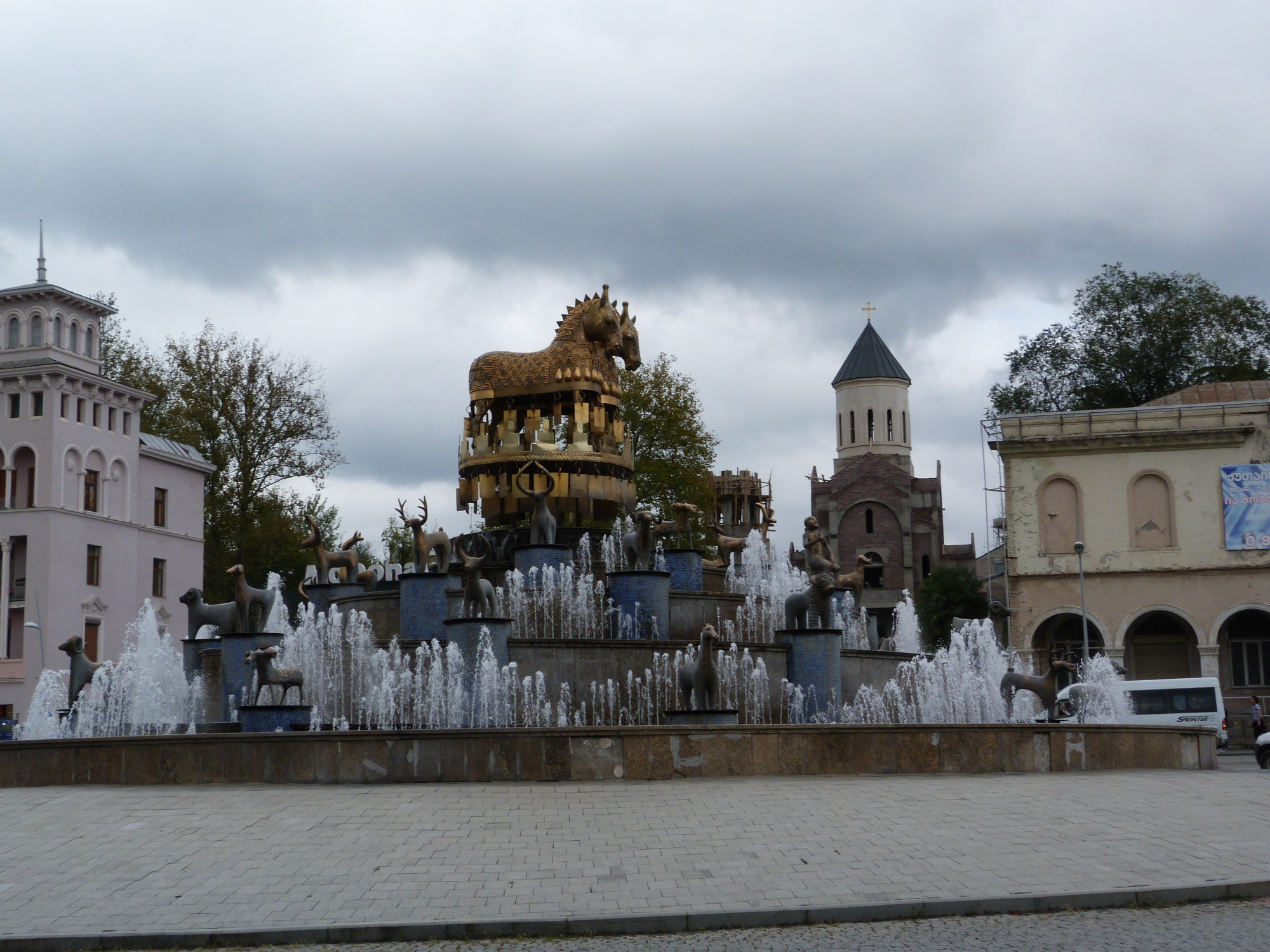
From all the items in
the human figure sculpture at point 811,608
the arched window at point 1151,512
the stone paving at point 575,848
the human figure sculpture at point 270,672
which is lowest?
the stone paving at point 575,848

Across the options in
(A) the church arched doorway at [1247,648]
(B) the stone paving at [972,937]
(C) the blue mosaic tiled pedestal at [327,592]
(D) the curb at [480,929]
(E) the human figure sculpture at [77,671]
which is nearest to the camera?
(B) the stone paving at [972,937]

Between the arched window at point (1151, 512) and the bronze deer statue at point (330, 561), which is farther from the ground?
the arched window at point (1151, 512)

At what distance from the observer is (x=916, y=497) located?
8700 centimetres

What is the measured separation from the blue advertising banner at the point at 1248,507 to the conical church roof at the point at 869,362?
56.6 metres

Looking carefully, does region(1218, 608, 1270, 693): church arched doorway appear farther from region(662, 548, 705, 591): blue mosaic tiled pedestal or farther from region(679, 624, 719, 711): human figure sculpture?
region(679, 624, 719, 711): human figure sculpture

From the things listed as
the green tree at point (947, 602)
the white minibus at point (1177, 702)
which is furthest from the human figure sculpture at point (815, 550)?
the green tree at point (947, 602)

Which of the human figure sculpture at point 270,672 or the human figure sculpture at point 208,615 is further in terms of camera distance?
the human figure sculpture at point 208,615

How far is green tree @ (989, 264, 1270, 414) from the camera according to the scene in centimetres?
5506

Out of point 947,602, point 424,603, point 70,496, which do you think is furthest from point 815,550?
point 947,602

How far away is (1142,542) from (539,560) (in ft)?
92.6

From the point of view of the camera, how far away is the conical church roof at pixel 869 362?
10081 centimetres

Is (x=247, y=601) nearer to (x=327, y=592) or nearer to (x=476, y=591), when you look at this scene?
(x=327, y=592)

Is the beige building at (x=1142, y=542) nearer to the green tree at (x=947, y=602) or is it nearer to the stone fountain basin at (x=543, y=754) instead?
the green tree at (x=947, y=602)

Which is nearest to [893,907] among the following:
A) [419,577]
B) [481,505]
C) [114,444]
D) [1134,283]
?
[419,577]
